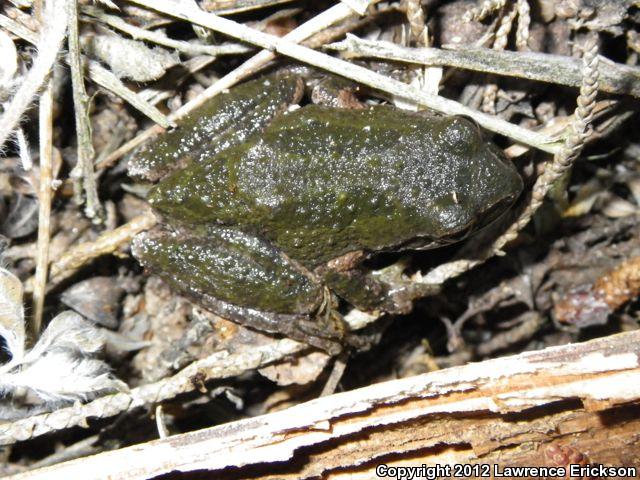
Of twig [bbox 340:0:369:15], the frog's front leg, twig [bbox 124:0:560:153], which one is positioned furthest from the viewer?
the frog's front leg

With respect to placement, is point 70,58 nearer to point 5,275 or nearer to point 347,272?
point 5,275

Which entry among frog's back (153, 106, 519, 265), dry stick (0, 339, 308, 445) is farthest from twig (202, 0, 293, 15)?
dry stick (0, 339, 308, 445)

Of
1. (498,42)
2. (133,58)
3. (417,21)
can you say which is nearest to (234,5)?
(133,58)

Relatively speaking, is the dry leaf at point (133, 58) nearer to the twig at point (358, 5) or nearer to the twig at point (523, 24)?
the twig at point (358, 5)

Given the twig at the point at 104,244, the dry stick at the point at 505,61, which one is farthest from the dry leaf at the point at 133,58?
the dry stick at the point at 505,61

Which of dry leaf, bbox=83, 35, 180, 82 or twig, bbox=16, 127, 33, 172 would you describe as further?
dry leaf, bbox=83, 35, 180, 82

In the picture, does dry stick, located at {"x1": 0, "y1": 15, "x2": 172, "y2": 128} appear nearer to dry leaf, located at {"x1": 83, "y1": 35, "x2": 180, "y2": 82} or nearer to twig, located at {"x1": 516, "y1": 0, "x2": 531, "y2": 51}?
dry leaf, located at {"x1": 83, "y1": 35, "x2": 180, "y2": 82}

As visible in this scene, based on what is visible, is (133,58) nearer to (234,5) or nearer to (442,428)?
(234,5)
